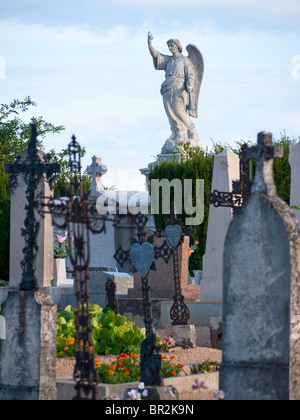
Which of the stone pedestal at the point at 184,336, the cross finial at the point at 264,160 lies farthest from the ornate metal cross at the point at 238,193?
the cross finial at the point at 264,160

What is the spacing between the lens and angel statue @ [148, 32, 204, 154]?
25.6 meters

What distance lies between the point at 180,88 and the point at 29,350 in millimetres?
20143

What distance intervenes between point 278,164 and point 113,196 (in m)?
6.87

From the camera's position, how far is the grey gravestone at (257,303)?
5.47 metres

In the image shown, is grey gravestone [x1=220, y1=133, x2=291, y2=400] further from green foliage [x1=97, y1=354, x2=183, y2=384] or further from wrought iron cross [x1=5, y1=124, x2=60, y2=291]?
wrought iron cross [x1=5, y1=124, x2=60, y2=291]

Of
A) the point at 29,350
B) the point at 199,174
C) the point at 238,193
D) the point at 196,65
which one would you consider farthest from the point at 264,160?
the point at 196,65

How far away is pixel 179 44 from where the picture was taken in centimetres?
2578

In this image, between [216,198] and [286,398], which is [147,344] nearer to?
[286,398]

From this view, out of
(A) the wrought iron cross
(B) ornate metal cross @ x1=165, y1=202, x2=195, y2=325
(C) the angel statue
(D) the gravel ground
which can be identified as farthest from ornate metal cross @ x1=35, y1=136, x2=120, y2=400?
(C) the angel statue

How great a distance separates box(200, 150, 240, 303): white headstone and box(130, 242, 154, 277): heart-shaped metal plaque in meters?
5.89

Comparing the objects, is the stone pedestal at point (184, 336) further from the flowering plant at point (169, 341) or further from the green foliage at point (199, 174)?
the green foliage at point (199, 174)

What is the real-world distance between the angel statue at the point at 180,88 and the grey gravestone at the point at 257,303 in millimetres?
19685

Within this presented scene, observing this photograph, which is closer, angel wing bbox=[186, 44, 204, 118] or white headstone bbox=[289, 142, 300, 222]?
white headstone bbox=[289, 142, 300, 222]
